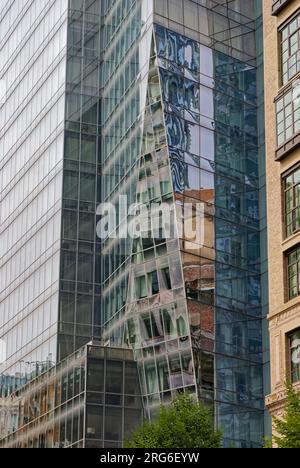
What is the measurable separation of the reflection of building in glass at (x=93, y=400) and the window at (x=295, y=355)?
19931mm

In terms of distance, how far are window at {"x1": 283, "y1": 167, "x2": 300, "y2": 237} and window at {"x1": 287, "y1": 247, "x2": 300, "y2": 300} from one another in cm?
94

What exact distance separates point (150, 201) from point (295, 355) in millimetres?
21195

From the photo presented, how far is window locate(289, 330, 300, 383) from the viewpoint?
137 feet

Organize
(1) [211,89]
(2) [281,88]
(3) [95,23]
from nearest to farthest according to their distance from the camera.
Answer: (2) [281,88] < (1) [211,89] < (3) [95,23]

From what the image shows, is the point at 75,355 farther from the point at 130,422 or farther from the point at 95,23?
the point at 95,23

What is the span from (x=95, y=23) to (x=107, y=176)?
459 inches

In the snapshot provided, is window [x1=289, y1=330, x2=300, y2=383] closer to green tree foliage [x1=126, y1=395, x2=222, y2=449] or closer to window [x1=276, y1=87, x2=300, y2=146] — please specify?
green tree foliage [x1=126, y1=395, x2=222, y2=449]

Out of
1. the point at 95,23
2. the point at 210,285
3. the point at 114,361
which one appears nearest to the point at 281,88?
the point at 210,285

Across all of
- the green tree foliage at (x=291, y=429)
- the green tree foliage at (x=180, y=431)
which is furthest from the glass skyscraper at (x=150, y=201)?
the green tree foliage at (x=291, y=429)

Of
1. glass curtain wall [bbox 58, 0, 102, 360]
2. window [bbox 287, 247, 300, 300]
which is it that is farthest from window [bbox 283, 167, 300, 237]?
glass curtain wall [bbox 58, 0, 102, 360]

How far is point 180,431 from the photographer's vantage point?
42500mm

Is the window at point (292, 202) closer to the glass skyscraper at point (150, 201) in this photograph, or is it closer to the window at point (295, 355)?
the window at point (295, 355)

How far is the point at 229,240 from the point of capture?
64.2 meters

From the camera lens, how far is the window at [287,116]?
143 feet
